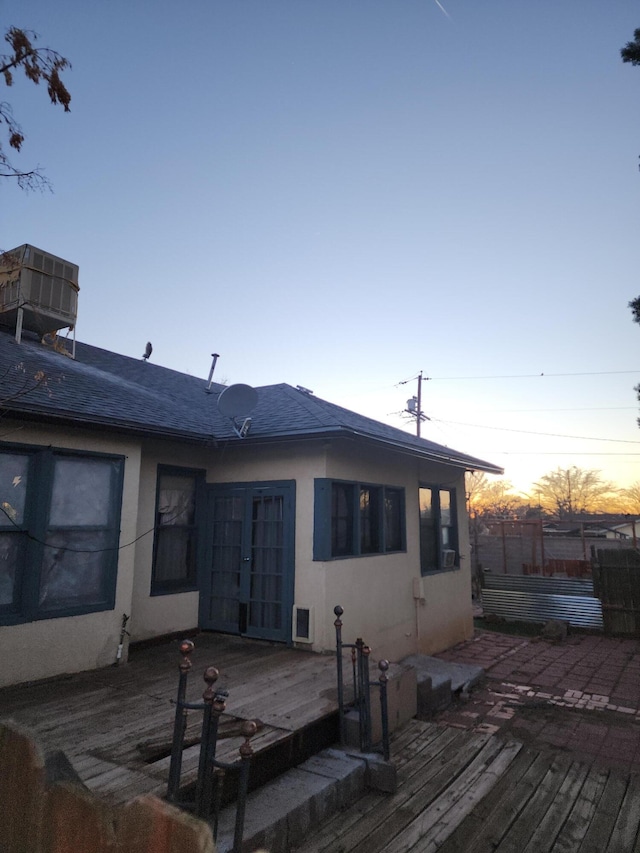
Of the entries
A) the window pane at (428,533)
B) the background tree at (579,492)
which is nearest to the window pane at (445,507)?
the window pane at (428,533)

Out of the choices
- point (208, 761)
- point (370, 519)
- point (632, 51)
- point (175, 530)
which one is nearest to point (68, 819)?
point (208, 761)

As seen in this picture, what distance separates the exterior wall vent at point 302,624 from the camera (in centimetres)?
611

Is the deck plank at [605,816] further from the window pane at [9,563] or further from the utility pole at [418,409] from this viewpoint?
the utility pole at [418,409]

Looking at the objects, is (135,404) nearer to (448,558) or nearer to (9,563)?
(9,563)

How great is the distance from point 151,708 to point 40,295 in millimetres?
6059

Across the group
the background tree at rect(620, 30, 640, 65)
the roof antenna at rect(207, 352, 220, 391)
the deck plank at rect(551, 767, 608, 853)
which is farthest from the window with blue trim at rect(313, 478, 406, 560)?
the background tree at rect(620, 30, 640, 65)

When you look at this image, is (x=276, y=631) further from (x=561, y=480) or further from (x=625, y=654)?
(x=561, y=480)

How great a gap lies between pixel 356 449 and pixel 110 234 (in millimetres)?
6877

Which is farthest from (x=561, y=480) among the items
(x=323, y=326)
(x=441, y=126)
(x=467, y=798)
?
(x=467, y=798)

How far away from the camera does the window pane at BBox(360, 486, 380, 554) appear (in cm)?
727

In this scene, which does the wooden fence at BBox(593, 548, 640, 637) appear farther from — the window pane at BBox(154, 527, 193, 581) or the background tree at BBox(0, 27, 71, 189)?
the background tree at BBox(0, 27, 71, 189)

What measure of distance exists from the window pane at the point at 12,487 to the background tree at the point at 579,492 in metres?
50.3

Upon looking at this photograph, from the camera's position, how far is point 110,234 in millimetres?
9539

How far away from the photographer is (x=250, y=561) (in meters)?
6.82
